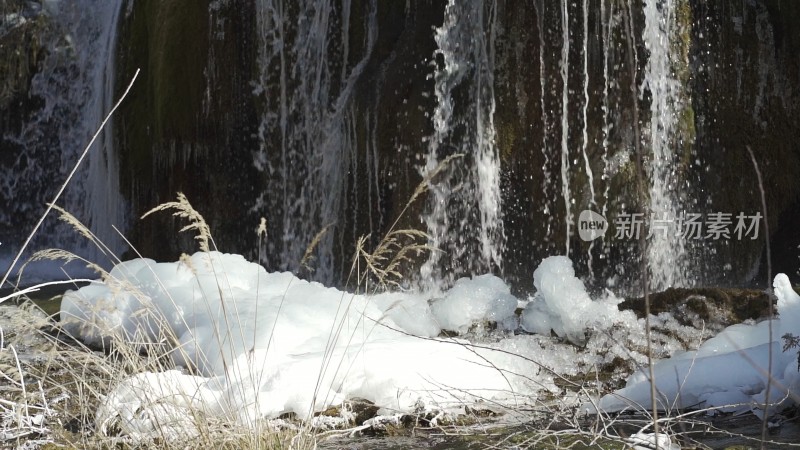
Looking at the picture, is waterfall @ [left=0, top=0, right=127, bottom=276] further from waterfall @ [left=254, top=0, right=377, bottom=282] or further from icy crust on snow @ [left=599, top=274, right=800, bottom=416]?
icy crust on snow @ [left=599, top=274, right=800, bottom=416]

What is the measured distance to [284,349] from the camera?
165 inches

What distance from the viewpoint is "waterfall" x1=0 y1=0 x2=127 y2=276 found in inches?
436

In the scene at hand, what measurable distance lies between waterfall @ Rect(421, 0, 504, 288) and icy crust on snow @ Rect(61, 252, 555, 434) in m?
2.49

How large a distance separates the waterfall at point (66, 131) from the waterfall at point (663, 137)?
5.99 metres

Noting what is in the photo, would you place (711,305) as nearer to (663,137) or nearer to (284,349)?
(284,349)

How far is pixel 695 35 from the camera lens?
26.9 feet

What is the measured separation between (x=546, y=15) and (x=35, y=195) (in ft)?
22.6

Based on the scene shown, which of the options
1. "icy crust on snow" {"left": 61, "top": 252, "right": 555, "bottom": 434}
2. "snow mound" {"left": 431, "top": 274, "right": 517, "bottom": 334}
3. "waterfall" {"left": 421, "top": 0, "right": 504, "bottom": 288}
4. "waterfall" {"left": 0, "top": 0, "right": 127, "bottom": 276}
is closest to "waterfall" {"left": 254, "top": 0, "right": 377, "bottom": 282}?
"waterfall" {"left": 421, "top": 0, "right": 504, "bottom": 288}

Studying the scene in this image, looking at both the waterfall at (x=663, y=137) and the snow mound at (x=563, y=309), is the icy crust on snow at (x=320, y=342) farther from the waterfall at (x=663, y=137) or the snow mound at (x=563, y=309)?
the waterfall at (x=663, y=137)

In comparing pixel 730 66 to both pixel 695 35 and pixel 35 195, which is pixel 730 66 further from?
pixel 35 195

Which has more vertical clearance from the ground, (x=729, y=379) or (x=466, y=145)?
(x=466, y=145)

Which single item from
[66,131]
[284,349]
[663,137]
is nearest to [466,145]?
[663,137]

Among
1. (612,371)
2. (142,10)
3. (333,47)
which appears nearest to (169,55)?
(142,10)

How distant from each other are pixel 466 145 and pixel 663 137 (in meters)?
1.65
